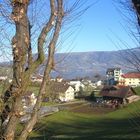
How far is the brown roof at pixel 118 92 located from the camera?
9412 cm

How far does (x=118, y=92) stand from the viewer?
97.1 meters

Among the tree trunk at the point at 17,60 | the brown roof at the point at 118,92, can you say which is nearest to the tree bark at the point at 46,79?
the tree trunk at the point at 17,60

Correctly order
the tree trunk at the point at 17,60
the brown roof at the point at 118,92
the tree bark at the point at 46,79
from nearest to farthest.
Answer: the tree bark at the point at 46,79, the tree trunk at the point at 17,60, the brown roof at the point at 118,92

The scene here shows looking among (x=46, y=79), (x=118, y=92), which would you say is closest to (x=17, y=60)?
(x=46, y=79)

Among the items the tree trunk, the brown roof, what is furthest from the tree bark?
the brown roof

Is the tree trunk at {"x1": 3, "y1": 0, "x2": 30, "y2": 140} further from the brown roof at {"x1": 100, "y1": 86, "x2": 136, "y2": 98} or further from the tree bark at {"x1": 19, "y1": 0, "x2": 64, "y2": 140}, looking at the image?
the brown roof at {"x1": 100, "y1": 86, "x2": 136, "y2": 98}

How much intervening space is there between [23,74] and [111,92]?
92872mm

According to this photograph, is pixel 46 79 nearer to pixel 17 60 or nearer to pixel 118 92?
pixel 17 60

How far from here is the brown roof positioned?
94.1 m

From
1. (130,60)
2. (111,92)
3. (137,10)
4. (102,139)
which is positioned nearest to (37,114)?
(130,60)

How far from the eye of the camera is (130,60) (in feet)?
26.9

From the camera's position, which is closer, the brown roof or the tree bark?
the tree bark

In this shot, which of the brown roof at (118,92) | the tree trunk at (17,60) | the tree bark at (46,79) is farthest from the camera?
the brown roof at (118,92)

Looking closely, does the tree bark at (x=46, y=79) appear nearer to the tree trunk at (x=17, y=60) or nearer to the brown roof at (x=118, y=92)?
the tree trunk at (x=17, y=60)
